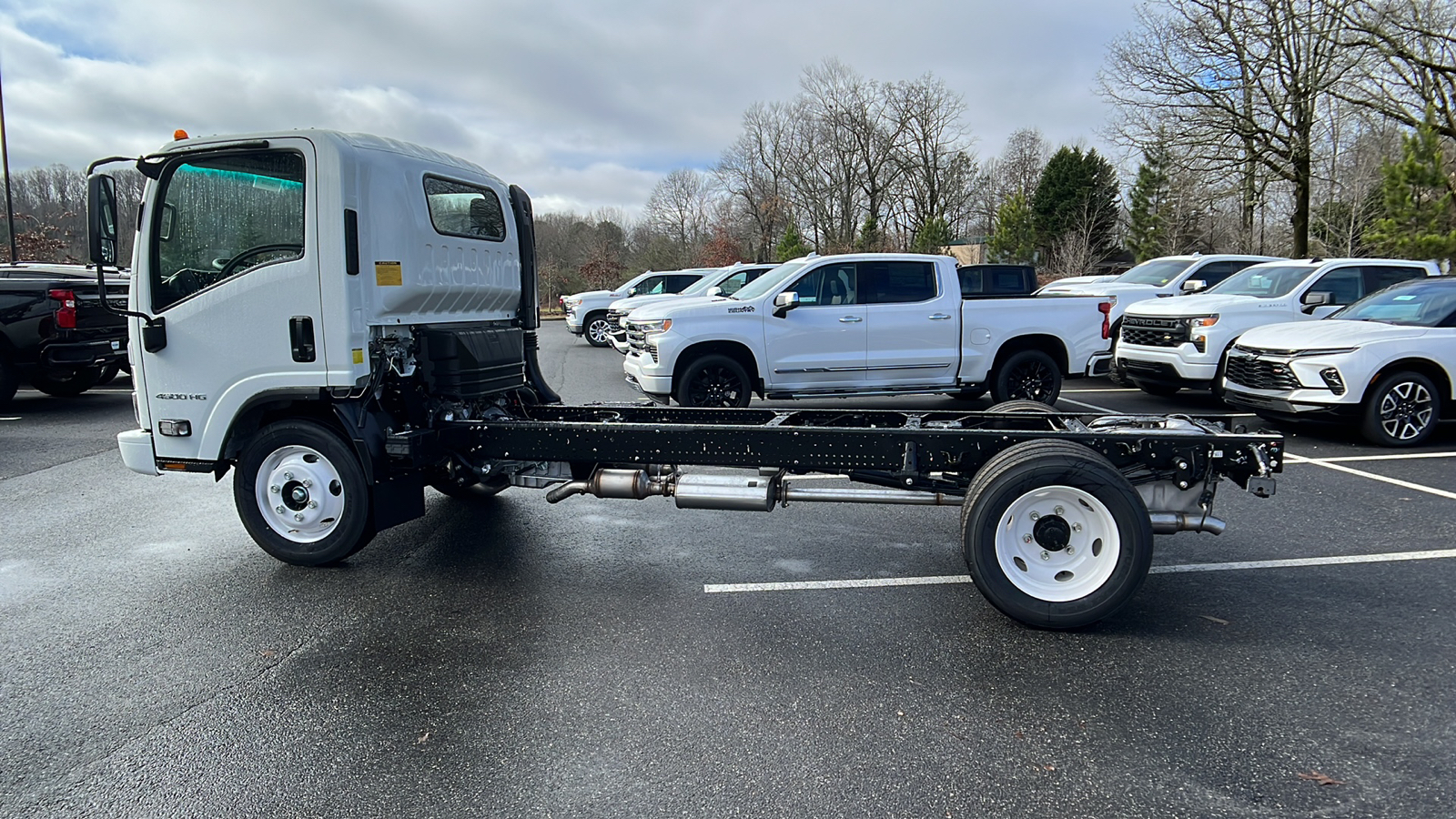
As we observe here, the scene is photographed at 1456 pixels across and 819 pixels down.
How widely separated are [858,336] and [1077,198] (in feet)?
122

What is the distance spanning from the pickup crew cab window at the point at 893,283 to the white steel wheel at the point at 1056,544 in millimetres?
5948

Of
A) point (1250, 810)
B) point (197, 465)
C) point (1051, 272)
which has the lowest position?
point (1250, 810)

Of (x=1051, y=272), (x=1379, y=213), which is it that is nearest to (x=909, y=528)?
(x=1379, y=213)

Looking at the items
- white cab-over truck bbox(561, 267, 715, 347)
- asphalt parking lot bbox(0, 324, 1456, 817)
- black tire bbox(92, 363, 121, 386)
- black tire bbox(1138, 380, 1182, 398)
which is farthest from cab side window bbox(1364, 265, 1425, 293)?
black tire bbox(92, 363, 121, 386)

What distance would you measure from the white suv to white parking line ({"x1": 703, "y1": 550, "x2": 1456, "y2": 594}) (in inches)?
138

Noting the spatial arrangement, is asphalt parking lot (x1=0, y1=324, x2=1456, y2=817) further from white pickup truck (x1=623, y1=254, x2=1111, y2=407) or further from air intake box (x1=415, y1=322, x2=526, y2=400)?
white pickup truck (x1=623, y1=254, x2=1111, y2=407)

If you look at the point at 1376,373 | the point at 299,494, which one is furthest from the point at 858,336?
the point at 299,494

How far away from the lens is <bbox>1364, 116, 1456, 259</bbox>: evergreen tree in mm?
19422

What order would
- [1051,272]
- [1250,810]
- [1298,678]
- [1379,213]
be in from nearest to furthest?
[1250,810]
[1298,678]
[1379,213]
[1051,272]

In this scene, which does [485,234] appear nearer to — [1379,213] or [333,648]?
[333,648]

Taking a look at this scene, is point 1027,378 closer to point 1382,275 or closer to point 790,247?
point 1382,275

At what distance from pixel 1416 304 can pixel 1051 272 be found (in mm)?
31031

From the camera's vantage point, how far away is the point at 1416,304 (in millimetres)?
8578

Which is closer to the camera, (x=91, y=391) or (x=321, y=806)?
(x=321, y=806)
